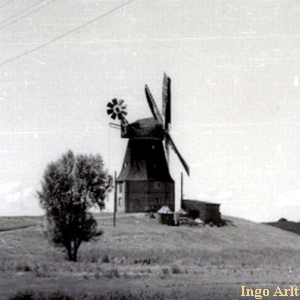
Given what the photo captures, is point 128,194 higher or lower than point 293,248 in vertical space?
higher

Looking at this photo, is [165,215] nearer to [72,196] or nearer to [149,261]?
[149,261]

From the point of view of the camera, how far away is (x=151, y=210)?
69812 mm

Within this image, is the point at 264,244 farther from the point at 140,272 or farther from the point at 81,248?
the point at 140,272

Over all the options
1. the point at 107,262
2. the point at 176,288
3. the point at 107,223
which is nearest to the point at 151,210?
the point at 107,223

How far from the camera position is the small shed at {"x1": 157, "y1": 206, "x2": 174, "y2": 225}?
66119 mm

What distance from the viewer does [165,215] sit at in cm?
6669


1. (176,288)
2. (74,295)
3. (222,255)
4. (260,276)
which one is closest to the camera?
(74,295)

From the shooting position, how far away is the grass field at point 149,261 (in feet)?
77.8

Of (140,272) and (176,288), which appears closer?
(176,288)

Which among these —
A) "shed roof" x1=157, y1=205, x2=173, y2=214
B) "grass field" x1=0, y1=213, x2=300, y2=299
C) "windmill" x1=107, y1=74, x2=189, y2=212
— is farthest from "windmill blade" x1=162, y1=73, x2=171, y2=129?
"grass field" x1=0, y1=213, x2=300, y2=299

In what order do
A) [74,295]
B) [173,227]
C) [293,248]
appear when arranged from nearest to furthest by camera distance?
[74,295] → [293,248] → [173,227]

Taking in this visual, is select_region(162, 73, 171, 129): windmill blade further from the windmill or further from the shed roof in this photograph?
the shed roof

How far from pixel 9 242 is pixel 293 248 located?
26.7 m

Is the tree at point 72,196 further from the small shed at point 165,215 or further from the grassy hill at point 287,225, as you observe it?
the grassy hill at point 287,225
